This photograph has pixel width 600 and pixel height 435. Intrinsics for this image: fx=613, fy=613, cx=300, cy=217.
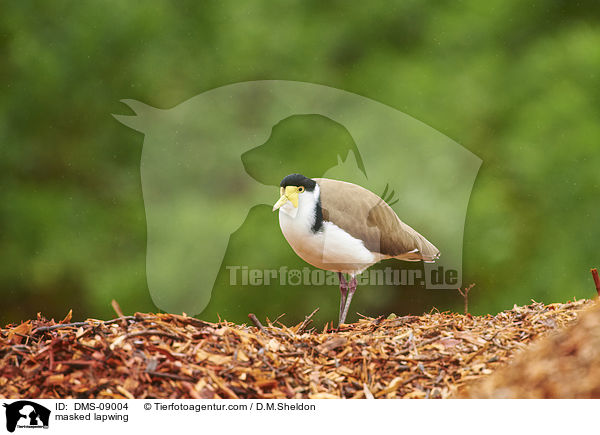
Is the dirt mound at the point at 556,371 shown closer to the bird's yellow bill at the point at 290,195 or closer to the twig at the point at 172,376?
the twig at the point at 172,376

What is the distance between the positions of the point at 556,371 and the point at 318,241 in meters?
0.92

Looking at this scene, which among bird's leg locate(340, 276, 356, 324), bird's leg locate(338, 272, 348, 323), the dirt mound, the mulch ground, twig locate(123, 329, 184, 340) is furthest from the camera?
bird's leg locate(338, 272, 348, 323)

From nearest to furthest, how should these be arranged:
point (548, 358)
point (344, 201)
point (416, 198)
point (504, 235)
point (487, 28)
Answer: point (548, 358) → point (344, 201) → point (416, 198) → point (504, 235) → point (487, 28)

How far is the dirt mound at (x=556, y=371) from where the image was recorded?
50.0 inches

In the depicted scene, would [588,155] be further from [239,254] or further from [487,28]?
[239,254]

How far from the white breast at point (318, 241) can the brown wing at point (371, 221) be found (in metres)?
0.03

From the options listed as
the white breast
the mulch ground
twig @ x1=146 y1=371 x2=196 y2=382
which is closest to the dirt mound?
the mulch ground

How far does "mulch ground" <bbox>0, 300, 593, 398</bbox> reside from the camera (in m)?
1.38

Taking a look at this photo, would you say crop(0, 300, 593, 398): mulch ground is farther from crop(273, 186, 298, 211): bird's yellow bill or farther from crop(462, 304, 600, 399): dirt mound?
crop(273, 186, 298, 211): bird's yellow bill

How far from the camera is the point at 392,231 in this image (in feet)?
7.43

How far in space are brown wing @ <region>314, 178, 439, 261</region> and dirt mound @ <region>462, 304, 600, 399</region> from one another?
2.77 ft
